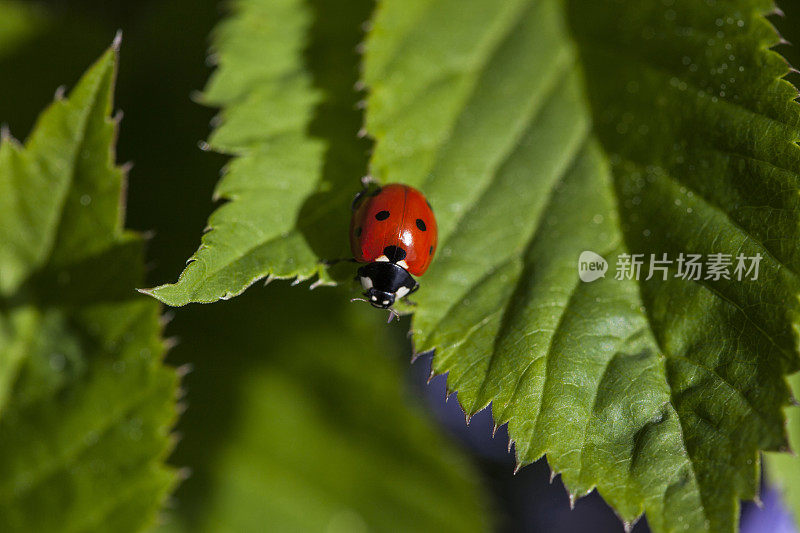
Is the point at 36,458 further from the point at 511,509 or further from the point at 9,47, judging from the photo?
the point at 511,509

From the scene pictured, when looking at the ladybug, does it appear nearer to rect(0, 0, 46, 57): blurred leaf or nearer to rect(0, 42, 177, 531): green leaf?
rect(0, 42, 177, 531): green leaf

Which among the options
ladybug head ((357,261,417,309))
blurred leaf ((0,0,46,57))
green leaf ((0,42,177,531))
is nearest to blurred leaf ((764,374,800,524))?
ladybug head ((357,261,417,309))

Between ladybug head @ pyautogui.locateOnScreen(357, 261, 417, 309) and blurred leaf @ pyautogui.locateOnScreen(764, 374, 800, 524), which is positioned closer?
ladybug head @ pyautogui.locateOnScreen(357, 261, 417, 309)

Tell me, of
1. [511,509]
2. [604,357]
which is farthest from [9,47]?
[511,509]

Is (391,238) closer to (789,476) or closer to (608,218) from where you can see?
(608,218)

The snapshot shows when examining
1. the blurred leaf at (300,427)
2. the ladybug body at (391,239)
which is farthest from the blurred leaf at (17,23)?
the ladybug body at (391,239)

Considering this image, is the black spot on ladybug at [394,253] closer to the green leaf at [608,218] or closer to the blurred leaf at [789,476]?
the green leaf at [608,218]
